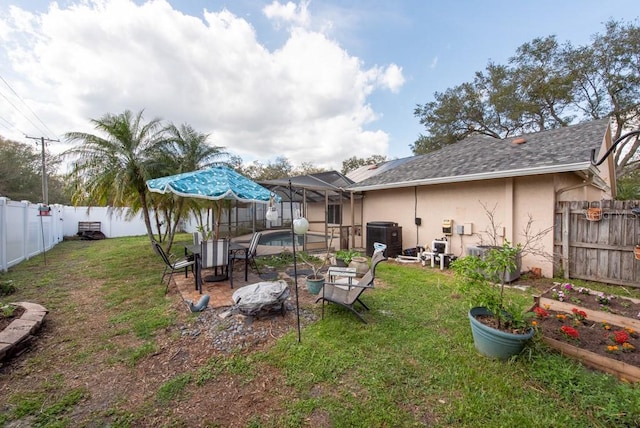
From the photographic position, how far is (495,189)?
6.94 meters

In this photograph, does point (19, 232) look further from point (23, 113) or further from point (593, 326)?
point (23, 113)

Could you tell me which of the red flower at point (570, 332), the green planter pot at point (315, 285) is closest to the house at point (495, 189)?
the red flower at point (570, 332)

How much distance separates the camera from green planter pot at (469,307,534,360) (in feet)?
8.68

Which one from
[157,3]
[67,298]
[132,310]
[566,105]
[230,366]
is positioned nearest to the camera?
[230,366]

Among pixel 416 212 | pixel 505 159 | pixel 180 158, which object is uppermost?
pixel 180 158

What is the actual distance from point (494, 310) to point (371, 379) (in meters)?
1.56

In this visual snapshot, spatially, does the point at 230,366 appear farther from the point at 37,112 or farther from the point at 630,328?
the point at 37,112

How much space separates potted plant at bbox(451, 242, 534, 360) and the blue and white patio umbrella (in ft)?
13.1

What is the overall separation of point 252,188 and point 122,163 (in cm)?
485

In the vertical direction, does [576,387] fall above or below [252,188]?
below

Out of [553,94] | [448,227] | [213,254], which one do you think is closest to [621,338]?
[448,227]

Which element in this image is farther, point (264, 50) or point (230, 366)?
point (264, 50)

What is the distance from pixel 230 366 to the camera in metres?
2.81

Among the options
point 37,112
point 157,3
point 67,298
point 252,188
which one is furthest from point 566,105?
point 37,112
